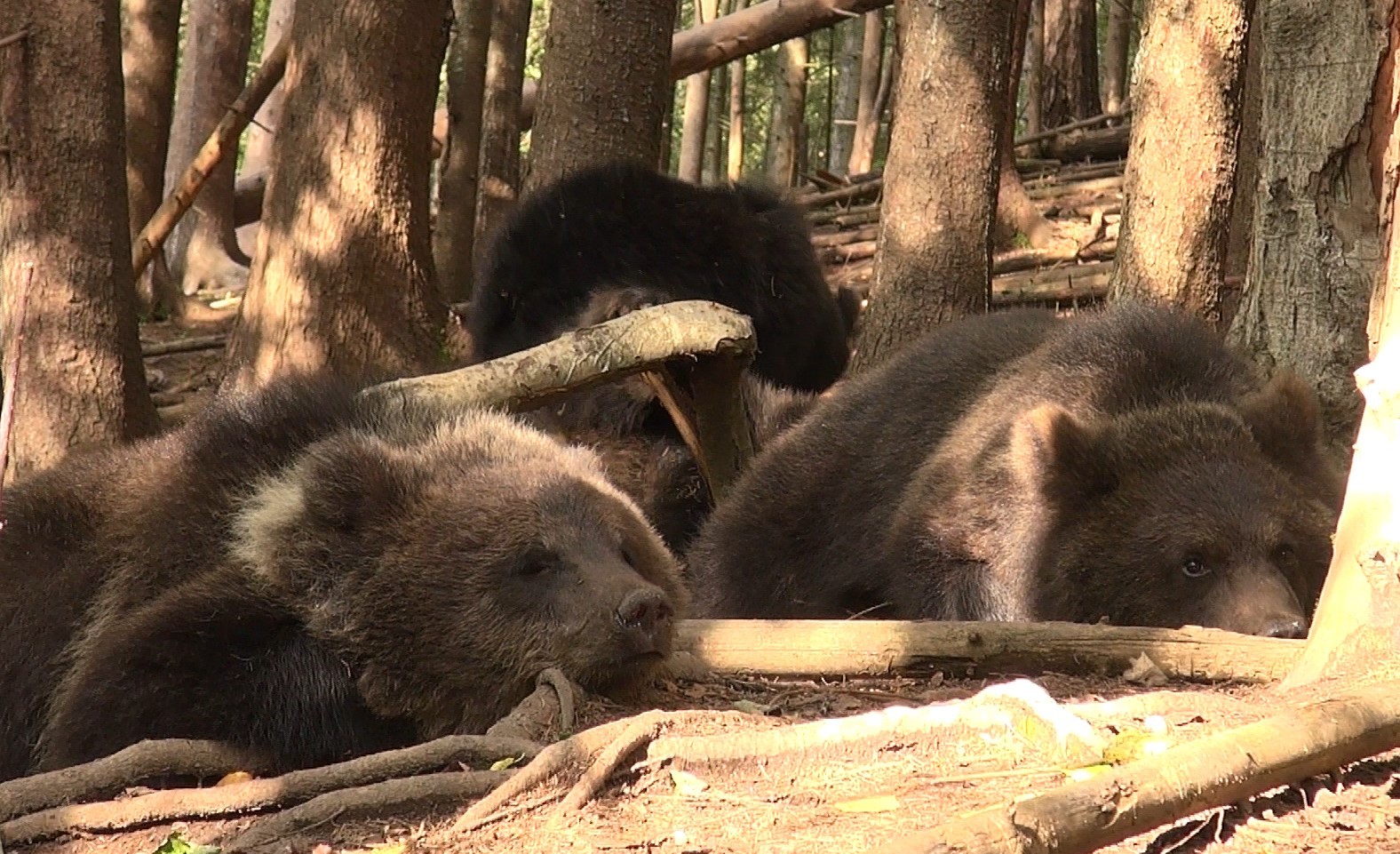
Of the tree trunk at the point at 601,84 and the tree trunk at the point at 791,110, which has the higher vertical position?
the tree trunk at the point at 791,110

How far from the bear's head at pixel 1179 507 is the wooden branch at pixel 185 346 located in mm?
8464

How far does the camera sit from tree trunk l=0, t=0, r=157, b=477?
28.7 feet

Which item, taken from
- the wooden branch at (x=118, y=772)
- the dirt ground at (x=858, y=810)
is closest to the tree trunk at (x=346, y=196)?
the wooden branch at (x=118, y=772)

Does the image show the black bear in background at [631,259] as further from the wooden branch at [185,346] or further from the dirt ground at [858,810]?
the dirt ground at [858,810]

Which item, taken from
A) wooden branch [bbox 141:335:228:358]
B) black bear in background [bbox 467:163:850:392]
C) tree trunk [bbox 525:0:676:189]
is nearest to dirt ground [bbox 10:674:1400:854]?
black bear in background [bbox 467:163:850:392]

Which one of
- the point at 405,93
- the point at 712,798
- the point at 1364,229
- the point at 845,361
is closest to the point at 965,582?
the point at 1364,229

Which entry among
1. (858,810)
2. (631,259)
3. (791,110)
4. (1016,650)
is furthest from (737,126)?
(858,810)

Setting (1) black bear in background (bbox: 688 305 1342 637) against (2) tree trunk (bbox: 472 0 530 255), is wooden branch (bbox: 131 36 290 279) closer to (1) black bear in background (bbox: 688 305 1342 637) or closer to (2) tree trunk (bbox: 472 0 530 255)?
(2) tree trunk (bbox: 472 0 530 255)

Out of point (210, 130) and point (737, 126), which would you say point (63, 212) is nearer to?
point (210, 130)

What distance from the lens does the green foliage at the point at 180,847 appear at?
3.61 metres

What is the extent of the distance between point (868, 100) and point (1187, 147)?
19959 millimetres

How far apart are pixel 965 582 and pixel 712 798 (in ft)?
10.8

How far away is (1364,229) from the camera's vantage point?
6.71m

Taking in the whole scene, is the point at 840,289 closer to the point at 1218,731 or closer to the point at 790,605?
the point at 790,605
